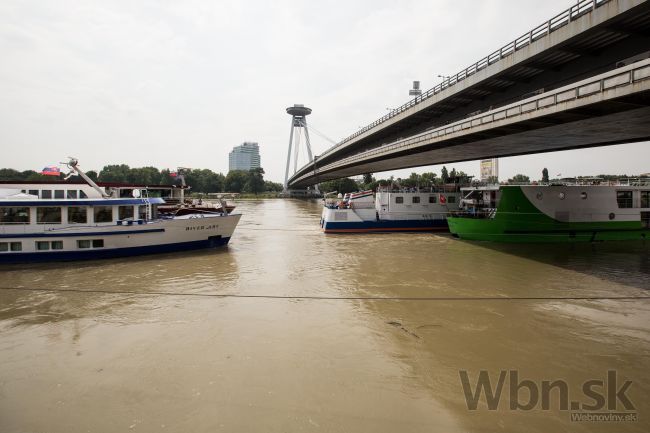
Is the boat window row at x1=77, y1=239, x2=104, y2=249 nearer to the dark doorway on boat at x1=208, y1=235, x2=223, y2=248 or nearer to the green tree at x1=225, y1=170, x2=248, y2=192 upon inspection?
the dark doorway on boat at x1=208, y1=235, x2=223, y2=248

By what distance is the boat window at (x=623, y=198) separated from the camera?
2455cm

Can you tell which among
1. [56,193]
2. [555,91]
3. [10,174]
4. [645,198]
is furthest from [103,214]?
[10,174]

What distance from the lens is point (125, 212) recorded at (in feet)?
63.7

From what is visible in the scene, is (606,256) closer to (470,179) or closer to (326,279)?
(470,179)

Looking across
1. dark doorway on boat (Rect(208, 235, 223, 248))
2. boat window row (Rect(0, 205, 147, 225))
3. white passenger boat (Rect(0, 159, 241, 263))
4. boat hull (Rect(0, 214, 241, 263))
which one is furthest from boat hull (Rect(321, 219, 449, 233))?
boat window row (Rect(0, 205, 147, 225))

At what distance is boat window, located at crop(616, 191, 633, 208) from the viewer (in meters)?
24.5

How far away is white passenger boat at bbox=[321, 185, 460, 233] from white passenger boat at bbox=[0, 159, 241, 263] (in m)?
Answer: 13.7

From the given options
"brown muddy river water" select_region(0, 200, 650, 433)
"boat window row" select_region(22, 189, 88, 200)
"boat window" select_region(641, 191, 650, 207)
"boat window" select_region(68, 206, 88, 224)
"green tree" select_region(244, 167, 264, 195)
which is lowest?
"brown muddy river water" select_region(0, 200, 650, 433)

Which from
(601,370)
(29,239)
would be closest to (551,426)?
(601,370)

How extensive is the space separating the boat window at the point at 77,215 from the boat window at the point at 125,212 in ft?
5.24

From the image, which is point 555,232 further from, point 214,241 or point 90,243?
point 90,243

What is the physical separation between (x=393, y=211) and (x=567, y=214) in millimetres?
13164

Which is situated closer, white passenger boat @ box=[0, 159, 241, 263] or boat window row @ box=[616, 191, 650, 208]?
white passenger boat @ box=[0, 159, 241, 263]

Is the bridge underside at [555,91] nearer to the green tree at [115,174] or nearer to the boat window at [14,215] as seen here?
the boat window at [14,215]
